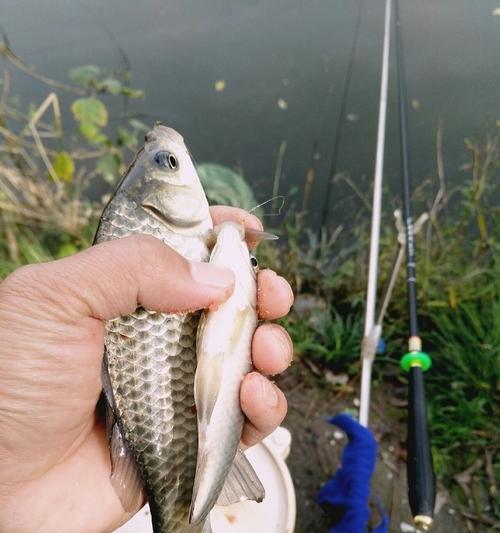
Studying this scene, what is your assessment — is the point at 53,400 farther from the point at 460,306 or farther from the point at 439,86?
the point at 439,86

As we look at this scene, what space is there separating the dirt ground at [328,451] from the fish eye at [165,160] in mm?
2196

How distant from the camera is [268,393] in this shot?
1.68 meters

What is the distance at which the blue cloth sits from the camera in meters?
2.23

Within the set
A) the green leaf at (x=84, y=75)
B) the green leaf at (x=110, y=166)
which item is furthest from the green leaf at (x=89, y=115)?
the green leaf at (x=110, y=166)

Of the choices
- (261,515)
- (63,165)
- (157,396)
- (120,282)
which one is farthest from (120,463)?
(63,165)

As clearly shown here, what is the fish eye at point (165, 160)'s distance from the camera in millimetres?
1584

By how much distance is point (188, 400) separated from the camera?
59.9 inches

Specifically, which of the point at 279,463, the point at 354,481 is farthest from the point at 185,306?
the point at 354,481

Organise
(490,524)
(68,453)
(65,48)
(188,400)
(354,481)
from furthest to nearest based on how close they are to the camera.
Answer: (65,48) → (490,524) → (354,481) → (68,453) → (188,400)

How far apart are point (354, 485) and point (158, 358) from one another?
1414 mm

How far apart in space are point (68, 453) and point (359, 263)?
280cm

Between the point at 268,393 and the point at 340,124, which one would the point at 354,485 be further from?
the point at 340,124

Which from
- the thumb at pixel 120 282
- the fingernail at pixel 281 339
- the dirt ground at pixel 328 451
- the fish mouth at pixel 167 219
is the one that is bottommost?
the dirt ground at pixel 328 451

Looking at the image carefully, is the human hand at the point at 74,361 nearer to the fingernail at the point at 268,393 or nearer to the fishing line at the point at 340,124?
the fingernail at the point at 268,393
